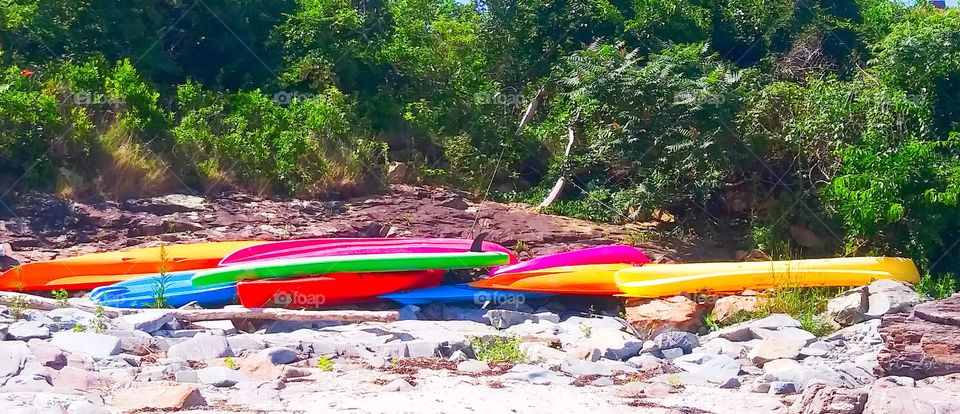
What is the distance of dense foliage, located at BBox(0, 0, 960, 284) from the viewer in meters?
11.6

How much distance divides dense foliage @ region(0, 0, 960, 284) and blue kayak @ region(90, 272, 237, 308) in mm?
2842

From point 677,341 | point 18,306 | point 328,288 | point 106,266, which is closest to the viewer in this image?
point 677,341

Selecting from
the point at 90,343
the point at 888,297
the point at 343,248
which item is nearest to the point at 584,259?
the point at 343,248

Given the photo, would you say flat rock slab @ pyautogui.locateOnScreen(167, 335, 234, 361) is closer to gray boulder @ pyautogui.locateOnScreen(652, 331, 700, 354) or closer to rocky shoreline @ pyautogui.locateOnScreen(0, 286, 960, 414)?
rocky shoreline @ pyautogui.locateOnScreen(0, 286, 960, 414)

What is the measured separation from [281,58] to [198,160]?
3.01 meters

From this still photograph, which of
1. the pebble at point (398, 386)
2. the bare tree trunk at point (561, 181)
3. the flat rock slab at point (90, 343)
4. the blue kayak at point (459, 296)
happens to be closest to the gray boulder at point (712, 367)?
the pebble at point (398, 386)

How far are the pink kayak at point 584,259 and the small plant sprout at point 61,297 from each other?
13.3 feet

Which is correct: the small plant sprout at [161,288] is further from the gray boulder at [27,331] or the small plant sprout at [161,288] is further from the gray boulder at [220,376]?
the gray boulder at [220,376]

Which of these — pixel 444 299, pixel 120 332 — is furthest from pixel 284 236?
pixel 120 332

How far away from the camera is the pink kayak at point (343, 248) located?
34.3 ft

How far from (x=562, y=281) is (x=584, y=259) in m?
0.82

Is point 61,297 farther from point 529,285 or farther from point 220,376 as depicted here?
point 529,285

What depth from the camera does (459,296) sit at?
10297 mm

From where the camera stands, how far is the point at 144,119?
13.3m
